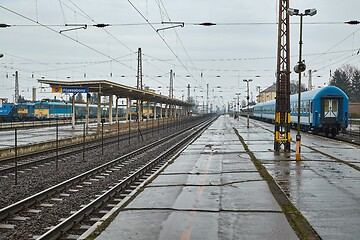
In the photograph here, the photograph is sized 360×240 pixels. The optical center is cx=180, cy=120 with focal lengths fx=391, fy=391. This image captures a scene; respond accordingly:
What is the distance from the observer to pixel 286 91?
1936 cm

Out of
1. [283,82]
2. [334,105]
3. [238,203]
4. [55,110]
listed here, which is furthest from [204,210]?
[55,110]

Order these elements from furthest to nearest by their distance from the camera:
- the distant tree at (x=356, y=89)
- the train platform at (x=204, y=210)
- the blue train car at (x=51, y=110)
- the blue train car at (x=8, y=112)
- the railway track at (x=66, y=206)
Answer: the distant tree at (x=356, y=89) → the blue train car at (x=51, y=110) → the blue train car at (x=8, y=112) → the railway track at (x=66, y=206) → the train platform at (x=204, y=210)

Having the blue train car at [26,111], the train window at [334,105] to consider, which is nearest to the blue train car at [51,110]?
the blue train car at [26,111]

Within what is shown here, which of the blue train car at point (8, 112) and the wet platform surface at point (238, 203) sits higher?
the blue train car at point (8, 112)

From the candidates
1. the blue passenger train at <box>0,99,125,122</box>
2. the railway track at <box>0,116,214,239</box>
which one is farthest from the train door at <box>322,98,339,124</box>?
the blue passenger train at <box>0,99,125,122</box>

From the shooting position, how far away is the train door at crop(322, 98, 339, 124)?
30125 mm

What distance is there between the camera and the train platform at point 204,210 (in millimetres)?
6730

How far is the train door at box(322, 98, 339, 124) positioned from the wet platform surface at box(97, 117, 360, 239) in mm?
15219

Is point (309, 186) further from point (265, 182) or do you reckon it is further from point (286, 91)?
point (286, 91)

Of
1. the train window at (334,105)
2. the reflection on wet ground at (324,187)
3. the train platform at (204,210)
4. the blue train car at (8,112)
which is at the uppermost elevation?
the train window at (334,105)

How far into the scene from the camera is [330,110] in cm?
3031

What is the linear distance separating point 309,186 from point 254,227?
179 inches

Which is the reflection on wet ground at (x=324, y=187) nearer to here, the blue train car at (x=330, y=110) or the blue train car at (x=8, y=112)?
the blue train car at (x=330, y=110)

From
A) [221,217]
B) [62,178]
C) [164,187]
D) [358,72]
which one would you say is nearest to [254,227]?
[221,217]
